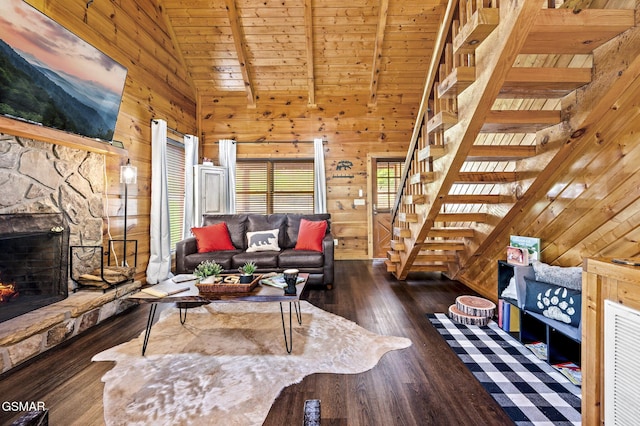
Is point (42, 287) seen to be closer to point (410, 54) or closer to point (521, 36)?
point (521, 36)

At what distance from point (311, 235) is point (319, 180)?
6.23 feet

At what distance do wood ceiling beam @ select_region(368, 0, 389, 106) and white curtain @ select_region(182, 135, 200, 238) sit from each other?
3364 millimetres

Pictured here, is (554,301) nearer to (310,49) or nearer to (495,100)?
(495,100)

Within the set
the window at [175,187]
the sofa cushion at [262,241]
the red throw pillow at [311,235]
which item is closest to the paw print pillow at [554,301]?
the red throw pillow at [311,235]

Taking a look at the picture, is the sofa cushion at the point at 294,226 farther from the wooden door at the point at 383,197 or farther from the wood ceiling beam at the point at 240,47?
the wood ceiling beam at the point at 240,47

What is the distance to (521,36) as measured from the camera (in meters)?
1.39

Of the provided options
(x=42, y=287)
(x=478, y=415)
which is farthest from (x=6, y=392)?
(x=478, y=415)

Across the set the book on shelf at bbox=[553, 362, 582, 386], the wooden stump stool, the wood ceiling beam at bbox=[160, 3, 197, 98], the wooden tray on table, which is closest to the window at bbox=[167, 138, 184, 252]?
the wood ceiling beam at bbox=[160, 3, 197, 98]

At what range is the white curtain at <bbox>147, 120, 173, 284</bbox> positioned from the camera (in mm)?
3949

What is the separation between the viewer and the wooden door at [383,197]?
18.8 ft

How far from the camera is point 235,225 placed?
13.7 feet

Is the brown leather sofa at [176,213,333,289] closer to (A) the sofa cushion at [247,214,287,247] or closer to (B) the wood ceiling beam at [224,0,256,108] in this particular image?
(A) the sofa cushion at [247,214,287,247]

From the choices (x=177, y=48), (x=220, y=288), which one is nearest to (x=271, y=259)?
(x=220, y=288)

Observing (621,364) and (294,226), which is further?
(294,226)
